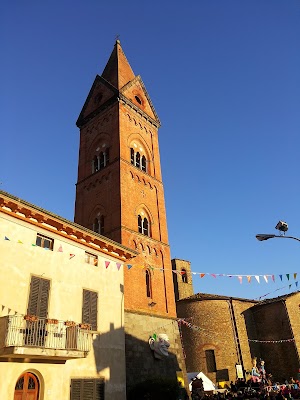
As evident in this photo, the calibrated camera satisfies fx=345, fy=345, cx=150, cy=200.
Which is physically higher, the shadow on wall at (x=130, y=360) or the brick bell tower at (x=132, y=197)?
the brick bell tower at (x=132, y=197)

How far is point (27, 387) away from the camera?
39.6 feet

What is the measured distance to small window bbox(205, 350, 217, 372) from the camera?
29.1 m

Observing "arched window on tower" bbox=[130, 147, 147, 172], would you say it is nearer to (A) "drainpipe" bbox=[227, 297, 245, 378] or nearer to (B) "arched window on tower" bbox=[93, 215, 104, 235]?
(B) "arched window on tower" bbox=[93, 215, 104, 235]

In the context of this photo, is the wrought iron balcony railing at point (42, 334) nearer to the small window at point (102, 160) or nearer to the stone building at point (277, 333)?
the small window at point (102, 160)

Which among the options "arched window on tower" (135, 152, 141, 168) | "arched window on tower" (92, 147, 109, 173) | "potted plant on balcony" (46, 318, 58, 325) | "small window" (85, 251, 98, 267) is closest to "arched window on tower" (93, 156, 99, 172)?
"arched window on tower" (92, 147, 109, 173)

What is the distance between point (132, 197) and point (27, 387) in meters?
13.8

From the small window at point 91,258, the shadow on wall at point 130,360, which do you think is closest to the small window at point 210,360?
the shadow on wall at point 130,360

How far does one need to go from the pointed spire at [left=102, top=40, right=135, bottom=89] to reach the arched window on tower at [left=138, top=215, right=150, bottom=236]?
452 inches

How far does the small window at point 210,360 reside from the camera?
95.4 feet

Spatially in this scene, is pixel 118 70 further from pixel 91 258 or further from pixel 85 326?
pixel 85 326

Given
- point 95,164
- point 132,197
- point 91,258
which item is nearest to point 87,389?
point 91,258

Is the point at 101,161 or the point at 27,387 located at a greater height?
the point at 101,161

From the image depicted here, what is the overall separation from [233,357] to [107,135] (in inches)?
842

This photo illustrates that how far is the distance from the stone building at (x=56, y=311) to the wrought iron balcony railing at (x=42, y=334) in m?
0.03
